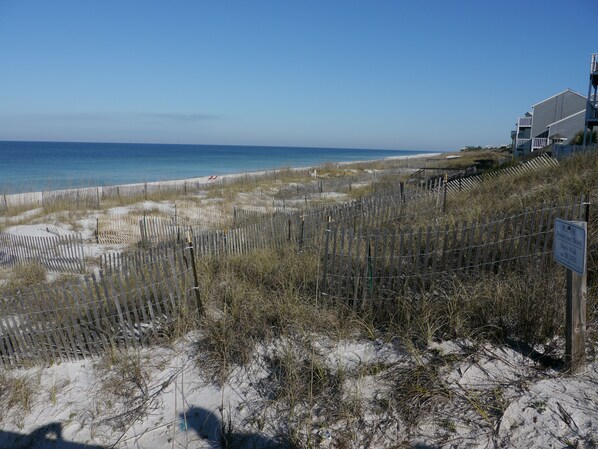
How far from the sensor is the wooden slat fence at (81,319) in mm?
4508

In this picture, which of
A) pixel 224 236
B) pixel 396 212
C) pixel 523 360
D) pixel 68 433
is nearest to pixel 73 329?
pixel 68 433

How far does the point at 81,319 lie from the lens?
14.8 ft

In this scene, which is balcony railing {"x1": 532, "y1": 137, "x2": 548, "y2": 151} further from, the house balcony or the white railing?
the house balcony

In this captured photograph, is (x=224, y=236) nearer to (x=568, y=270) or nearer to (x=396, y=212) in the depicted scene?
(x=396, y=212)

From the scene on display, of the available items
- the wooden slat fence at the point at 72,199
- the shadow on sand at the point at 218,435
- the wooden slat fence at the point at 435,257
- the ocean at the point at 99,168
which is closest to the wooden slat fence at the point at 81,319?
the shadow on sand at the point at 218,435

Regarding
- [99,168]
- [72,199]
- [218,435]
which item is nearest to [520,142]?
[72,199]

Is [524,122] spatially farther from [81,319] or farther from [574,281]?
[81,319]

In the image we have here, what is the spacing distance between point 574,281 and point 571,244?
1.08 ft

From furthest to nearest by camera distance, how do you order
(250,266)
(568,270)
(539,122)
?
(539,122)
(250,266)
(568,270)

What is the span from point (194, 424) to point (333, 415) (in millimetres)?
1207

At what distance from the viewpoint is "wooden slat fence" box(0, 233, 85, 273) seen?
8.88 metres

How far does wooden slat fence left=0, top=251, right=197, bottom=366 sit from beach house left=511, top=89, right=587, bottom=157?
3984 centimetres

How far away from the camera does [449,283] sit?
4.58 m

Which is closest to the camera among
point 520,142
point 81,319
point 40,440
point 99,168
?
point 40,440
